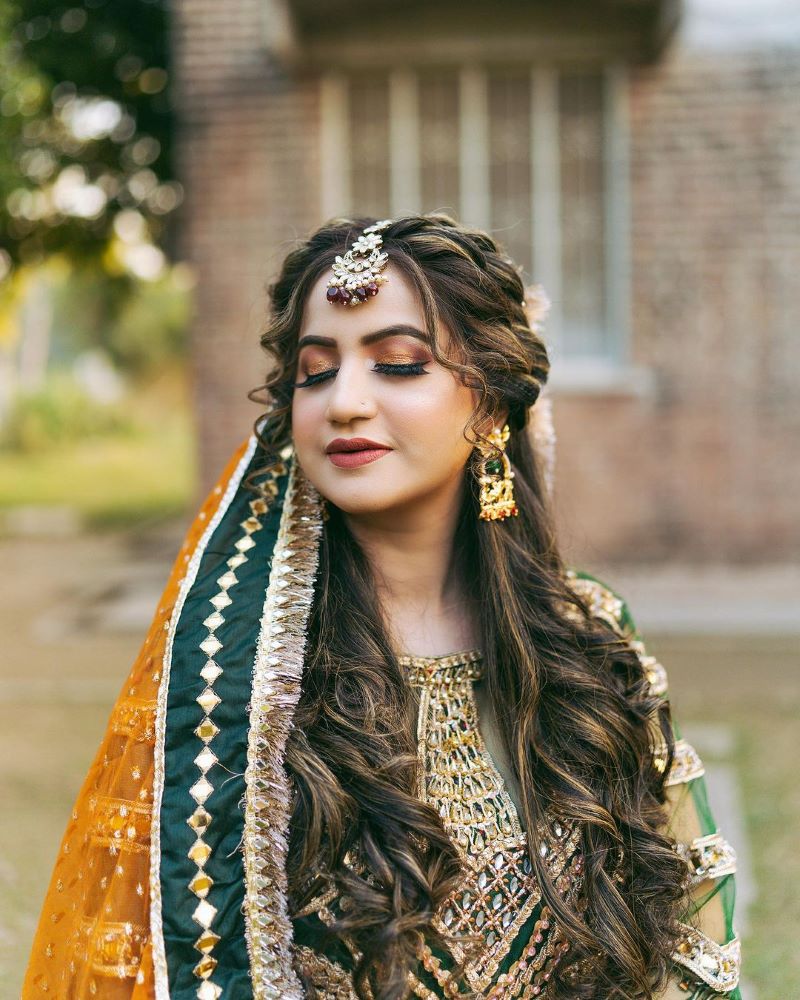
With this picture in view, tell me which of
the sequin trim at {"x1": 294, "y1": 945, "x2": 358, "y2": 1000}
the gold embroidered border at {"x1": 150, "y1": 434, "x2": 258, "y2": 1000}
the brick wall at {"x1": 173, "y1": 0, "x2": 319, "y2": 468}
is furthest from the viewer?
the brick wall at {"x1": 173, "y1": 0, "x2": 319, "y2": 468}

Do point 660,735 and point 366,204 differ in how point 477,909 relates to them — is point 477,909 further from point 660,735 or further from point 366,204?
point 366,204

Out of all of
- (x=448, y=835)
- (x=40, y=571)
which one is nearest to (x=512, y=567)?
(x=448, y=835)

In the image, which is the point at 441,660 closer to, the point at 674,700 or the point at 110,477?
the point at 674,700

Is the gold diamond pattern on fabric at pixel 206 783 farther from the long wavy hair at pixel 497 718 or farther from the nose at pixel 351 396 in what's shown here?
the nose at pixel 351 396

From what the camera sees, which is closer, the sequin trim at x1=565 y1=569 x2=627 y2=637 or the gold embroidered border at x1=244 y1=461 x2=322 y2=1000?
the gold embroidered border at x1=244 y1=461 x2=322 y2=1000

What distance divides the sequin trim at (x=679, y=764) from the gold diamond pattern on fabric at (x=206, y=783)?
2.54 ft

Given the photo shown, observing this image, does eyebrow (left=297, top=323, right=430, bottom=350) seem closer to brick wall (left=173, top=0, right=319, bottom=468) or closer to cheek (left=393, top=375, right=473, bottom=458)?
cheek (left=393, top=375, right=473, bottom=458)

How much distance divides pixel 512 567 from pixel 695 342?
20.4 feet

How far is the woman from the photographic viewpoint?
5.10ft

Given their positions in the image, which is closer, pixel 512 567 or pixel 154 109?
pixel 512 567

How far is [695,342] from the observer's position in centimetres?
782

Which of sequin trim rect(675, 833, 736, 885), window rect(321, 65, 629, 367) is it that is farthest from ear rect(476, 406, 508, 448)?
window rect(321, 65, 629, 367)

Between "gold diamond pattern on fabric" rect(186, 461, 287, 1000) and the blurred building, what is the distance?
610cm

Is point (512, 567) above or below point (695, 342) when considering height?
below
